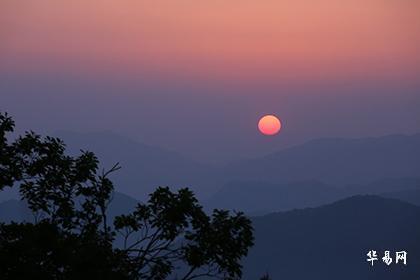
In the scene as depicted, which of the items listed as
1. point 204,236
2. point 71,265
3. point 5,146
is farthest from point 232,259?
point 5,146

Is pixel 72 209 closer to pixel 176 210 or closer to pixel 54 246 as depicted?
pixel 54 246

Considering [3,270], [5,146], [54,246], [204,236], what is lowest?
[3,270]

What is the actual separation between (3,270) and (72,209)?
282cm

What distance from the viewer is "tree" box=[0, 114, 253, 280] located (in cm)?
1410

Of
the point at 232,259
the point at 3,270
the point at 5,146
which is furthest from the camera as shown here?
the point at 5,146

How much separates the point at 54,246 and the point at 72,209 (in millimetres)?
1704

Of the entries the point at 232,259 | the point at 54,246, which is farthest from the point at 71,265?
the point at 232,259

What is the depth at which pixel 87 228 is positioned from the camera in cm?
1634

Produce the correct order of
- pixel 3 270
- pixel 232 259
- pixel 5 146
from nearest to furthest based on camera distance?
pixel 3 270
pixel 232 259
pixel 5 146

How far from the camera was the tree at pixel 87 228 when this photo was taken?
14.1 metres

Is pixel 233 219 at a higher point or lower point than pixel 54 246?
higher

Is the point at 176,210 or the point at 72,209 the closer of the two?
the point at 176,210

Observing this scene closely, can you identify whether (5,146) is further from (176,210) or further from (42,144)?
(176,210)

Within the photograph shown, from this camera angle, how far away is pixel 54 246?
14734 mm
